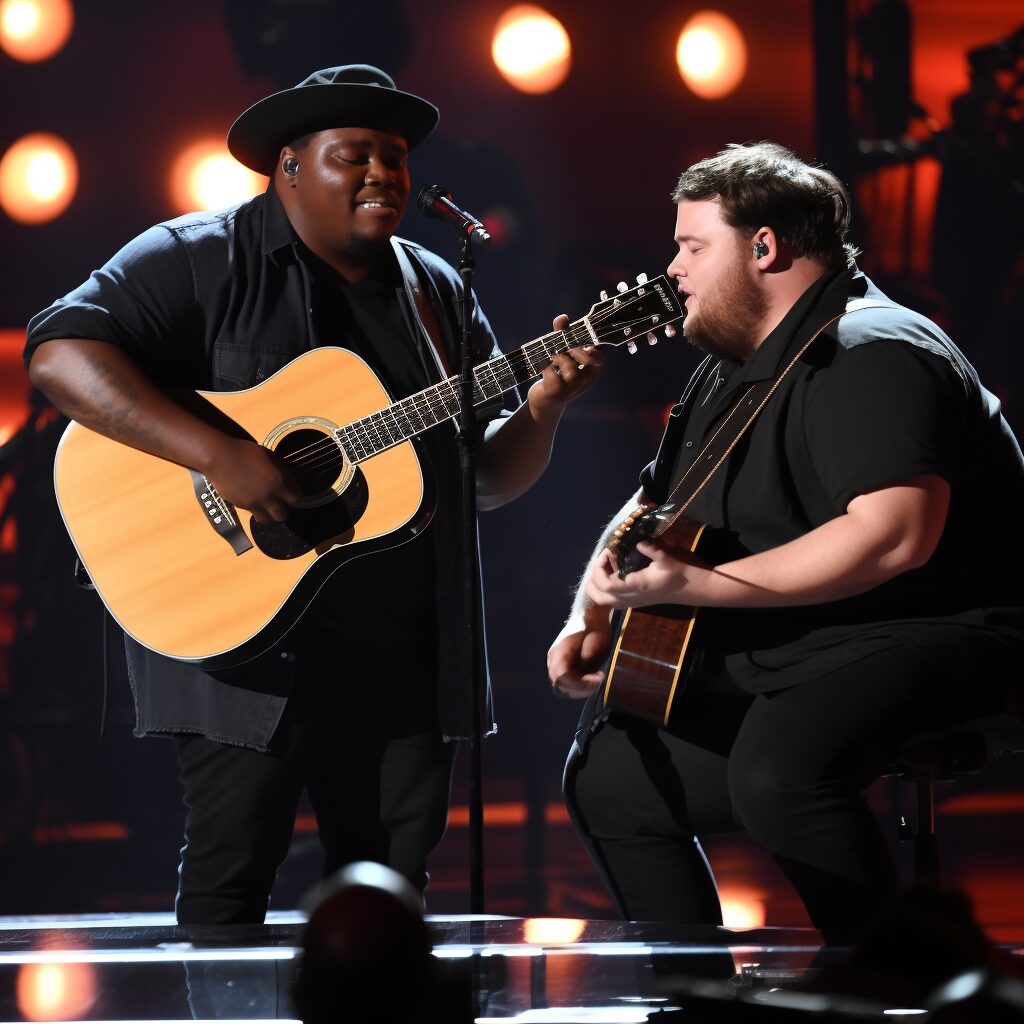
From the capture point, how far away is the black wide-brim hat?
298 centimetres

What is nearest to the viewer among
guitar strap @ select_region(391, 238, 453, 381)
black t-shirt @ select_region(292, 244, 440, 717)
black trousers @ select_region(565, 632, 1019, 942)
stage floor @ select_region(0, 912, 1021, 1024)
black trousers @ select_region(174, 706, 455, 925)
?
stage floor @ select_region(0, 912, 1021, 1024)

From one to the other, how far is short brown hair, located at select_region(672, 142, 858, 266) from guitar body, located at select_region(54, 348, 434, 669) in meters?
0.88

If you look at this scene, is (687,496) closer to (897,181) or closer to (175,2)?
(897,181)

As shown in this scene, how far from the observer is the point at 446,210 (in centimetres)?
294

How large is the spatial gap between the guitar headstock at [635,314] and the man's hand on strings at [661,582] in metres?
0.74

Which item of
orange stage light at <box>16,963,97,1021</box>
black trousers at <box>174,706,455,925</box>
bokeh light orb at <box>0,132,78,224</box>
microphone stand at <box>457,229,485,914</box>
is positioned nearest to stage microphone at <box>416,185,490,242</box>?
microphone stand at <box>457,229,485,914</box>

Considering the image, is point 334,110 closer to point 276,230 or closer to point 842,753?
point 276,230

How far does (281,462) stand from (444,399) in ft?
1.28

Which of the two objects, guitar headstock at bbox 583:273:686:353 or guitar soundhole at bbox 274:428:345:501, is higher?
guitar headstock at bbox 583:273:686:353

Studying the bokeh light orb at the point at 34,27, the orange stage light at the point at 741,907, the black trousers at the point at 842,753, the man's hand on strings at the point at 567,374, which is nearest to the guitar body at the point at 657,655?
the black trousers at the point at 842,753

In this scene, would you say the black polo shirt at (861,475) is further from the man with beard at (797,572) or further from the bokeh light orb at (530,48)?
the bokeh light orb at (530,48)

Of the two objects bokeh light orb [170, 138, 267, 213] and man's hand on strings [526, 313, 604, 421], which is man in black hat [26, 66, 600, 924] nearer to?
man's hand on strings [526, 313, 604, 421]

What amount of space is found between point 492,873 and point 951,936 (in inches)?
162

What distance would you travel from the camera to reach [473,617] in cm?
279
